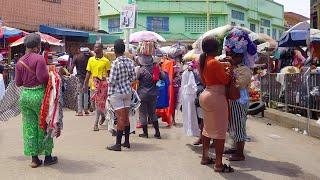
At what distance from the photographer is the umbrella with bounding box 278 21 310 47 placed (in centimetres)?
1446

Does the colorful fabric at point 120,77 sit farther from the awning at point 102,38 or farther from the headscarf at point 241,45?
the awning at point 102,38

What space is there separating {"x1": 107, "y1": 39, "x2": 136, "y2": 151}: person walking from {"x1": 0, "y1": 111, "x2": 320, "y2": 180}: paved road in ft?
1.54

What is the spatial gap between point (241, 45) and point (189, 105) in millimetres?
1582

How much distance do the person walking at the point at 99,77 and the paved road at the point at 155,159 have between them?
0.52 meters

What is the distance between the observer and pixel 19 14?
22.0 metres

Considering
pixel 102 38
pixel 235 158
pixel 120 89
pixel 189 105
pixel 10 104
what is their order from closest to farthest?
pixel 235 158
pixel 10 104
pixel 120 89
pixel 189 105
pixel 102 38

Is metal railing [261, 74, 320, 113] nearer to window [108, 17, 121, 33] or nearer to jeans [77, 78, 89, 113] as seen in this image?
jeans [77, 78, 89, 113]

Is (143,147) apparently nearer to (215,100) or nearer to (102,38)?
(215,100)

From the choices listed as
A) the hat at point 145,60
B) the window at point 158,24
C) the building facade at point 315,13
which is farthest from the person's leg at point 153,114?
the window at point 158,24

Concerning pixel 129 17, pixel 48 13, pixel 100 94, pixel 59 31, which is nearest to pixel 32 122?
pixel 100 94

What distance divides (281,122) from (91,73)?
4.86 m

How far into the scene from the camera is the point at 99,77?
36.2 ft

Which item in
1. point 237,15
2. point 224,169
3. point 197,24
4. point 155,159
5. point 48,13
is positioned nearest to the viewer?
point 224,169

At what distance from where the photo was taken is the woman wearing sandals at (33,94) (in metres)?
6.85
